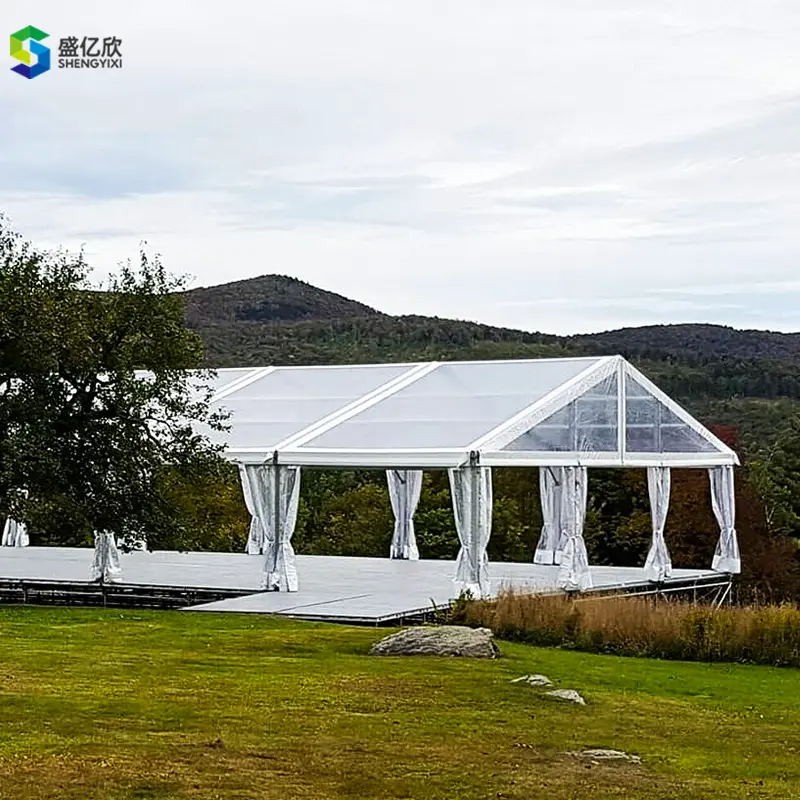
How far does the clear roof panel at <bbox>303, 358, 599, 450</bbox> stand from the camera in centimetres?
1812

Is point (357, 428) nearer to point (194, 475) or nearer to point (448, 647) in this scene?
point (194, 475)

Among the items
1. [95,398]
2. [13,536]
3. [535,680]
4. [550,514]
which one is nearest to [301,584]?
[95,398]

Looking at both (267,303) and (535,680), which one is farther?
(267,303)

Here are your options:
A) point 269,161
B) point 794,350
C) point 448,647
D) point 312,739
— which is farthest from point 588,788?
point 794,350

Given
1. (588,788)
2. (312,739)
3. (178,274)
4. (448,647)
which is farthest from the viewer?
(178,274)

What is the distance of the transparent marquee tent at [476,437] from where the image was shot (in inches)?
691

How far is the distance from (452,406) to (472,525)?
2.72m

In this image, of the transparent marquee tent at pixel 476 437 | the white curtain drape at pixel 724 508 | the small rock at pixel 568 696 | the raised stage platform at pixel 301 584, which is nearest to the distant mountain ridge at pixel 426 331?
the raised stage platform at pixel 301 584

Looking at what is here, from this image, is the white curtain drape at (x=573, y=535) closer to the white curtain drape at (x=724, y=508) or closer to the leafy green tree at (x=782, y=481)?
the white curtain drape at (x=724, y=508)

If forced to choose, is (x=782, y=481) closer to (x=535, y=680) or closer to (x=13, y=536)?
(x=13, y=536)

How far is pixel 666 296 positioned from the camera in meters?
41.2

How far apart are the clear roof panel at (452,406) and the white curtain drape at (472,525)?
0.44 m

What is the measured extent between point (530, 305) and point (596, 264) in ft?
32.0

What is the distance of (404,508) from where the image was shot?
24250mm
